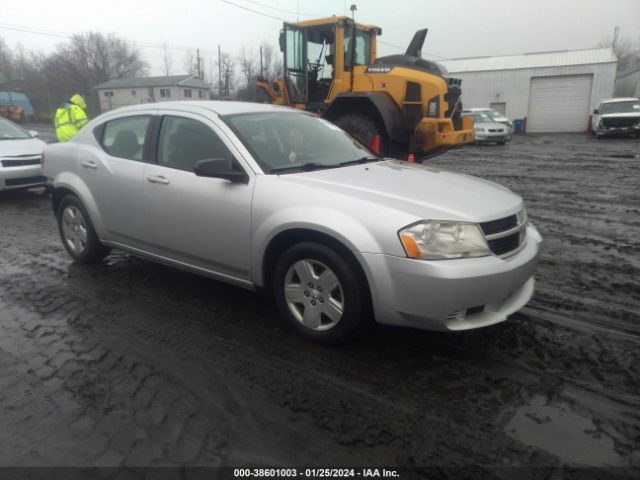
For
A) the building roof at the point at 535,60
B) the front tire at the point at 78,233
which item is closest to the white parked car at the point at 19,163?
the front tire at the point at 78,233

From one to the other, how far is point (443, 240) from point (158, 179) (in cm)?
246

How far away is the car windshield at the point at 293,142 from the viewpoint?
377 centimetres

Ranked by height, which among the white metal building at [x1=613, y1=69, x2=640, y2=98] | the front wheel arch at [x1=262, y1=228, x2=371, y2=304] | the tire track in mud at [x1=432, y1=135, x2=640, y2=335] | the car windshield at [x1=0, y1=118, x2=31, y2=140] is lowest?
the tire track in mud at [x1=432, y1=135, x2=640, y2=335]

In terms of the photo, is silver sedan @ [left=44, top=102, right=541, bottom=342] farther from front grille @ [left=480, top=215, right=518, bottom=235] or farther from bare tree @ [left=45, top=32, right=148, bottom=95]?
bare tree @ [left=45, top=32, right=148, bottom=95]

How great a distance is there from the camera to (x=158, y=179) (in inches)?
160

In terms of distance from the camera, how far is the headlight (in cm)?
289

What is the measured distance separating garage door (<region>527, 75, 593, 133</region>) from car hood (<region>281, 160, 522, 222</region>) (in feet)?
108

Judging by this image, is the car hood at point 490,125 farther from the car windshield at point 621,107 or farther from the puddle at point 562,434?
the puddle at point 562,434

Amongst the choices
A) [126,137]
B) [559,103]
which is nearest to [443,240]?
[126,137]

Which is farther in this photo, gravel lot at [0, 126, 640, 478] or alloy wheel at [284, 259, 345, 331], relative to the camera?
alloy wheel at [284, 259, 345, 331]

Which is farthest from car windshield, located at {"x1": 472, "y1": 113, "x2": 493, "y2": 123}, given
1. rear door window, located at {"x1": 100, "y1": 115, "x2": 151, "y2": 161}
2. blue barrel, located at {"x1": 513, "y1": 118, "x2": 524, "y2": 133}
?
rear door window, located at {"x1": 100, "y1": 115, "x2": 151, "y2": 161}

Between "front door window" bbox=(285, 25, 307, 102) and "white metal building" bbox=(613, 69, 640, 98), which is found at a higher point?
"white metal building" bbox=(613, 69, 640, 98)

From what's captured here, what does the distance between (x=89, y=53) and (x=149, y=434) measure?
83.7 metres

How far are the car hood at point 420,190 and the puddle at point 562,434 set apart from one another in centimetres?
115
